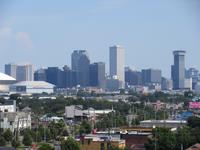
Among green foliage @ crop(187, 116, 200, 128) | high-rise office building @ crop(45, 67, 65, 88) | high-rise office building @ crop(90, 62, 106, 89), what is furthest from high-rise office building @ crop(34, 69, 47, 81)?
green foliage @ crop(187, 116, 200, 128)

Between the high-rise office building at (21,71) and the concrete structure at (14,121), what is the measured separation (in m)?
71.0

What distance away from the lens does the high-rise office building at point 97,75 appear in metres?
98.7

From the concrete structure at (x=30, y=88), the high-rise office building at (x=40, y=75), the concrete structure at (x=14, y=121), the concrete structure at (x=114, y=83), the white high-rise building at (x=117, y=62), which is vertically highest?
the white high-rise building at (x=117, y=62)

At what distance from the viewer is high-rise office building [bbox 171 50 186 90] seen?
105m

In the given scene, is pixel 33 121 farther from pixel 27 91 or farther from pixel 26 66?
pixel 26 66

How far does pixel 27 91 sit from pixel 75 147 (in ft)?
205

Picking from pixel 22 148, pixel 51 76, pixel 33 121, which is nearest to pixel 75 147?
pixel 22 148

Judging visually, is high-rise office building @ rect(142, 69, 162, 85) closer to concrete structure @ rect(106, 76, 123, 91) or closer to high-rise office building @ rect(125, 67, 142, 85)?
high-rise office building @ rect(125, 67, 142, 85)

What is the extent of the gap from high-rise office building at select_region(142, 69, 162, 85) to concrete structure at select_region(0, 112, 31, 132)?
84.1m

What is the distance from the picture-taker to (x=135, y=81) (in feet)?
368

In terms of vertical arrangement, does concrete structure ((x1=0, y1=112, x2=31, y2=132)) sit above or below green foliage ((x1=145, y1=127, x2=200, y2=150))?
above

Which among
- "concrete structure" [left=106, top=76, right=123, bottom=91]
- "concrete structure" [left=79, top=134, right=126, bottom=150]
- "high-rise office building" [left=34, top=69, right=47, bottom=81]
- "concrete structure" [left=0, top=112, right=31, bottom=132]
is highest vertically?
"high-rise office building" [left=34, top=69, right=47, bottom=81]

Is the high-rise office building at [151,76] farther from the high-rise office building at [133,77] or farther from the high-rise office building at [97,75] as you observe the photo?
the high-rise office building at [97,75]

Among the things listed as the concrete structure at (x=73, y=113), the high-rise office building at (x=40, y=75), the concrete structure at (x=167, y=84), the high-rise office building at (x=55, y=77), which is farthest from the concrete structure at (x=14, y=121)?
the concrete structure at (x=167, y=84)
